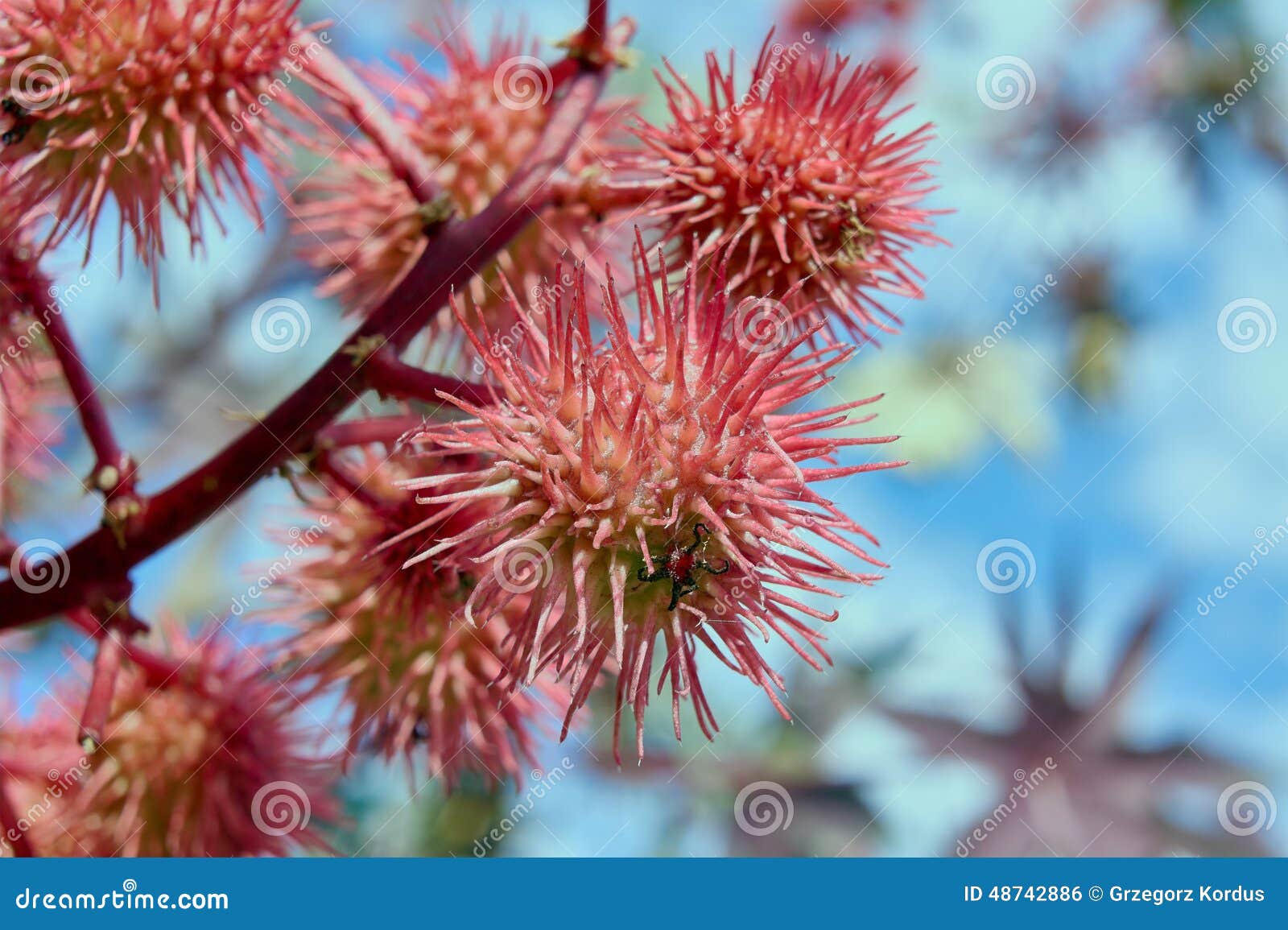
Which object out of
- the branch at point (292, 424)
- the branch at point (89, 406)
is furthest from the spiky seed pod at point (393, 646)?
the branch at point (89, 406)

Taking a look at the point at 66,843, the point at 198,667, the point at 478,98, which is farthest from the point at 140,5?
the point at 66,843

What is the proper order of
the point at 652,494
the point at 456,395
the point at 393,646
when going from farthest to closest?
the point at 393,646 → the point at 456,395 → the point at 652,494

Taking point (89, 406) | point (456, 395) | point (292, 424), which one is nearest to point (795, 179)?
point (456, 395)

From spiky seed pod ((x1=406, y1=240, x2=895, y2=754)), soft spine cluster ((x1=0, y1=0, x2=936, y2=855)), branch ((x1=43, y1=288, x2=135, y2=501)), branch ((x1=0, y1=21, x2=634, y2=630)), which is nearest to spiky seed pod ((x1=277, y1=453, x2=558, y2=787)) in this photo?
soft spine cluster ((x1=0, y1=0, x2=936, y2=855))

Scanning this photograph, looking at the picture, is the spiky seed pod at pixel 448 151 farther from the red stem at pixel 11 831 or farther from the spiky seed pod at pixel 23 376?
the red stem at pixel 11 831

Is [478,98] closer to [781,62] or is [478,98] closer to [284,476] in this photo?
[781,62]

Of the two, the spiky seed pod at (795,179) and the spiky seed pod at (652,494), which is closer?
A: the spiky seed pod at (652,494)

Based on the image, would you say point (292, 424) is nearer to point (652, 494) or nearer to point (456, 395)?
point (456, 395)
